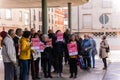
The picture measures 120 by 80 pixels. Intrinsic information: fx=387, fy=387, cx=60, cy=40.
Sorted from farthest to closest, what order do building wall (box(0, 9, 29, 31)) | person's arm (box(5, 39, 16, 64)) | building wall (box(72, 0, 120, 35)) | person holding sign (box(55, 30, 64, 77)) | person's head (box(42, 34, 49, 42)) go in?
building wall (box(72, 0, 120, 35))
building wall (box(0, 9, 29, 31))
person holding sign (box(55, 30, 64, 77))
person's head (box(42, 34, 49, 42))
person's arm (box(5, 39, 16, 64))

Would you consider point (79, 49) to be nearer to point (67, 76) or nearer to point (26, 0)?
point (67, 76)

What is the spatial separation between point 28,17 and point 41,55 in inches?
2119

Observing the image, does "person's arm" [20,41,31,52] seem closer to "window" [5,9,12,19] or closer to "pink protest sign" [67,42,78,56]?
"pink protest sign" [67,42,78,56]

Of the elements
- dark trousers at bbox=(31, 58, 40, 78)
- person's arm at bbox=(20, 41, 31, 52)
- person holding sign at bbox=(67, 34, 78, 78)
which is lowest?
dark trousers at bbox=(31, 58, 40, 78)

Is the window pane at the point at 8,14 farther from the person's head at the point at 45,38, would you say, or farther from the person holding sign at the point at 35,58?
the person holding sign at the point at 35,58

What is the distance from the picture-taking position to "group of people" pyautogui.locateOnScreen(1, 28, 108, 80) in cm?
1197

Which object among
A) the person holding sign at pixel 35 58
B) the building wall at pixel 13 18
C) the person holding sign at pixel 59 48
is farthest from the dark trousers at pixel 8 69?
the building wall at pixel 13 18

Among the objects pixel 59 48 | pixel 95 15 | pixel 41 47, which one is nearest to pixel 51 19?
pixel 95 15

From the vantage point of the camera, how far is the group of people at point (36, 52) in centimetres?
1197

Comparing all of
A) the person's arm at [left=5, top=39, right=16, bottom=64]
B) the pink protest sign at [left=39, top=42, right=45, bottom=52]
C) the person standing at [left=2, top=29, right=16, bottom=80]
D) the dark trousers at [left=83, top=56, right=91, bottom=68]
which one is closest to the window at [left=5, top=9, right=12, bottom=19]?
the dark trousers at [left=83, top=56, right=91, bottom=68]

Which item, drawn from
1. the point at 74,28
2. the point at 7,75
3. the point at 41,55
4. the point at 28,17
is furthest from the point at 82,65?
the point at 28,17

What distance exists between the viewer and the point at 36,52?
15.0 m

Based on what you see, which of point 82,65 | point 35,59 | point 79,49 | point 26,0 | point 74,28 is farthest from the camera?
point 74,28

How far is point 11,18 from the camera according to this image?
59094 millimetres
